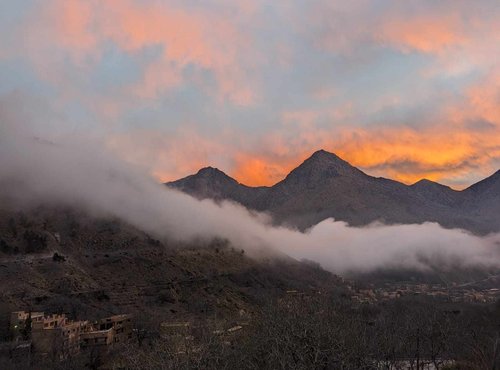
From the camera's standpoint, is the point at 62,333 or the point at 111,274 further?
the point at 111,274

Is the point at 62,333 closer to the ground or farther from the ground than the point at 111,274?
closer to the ground

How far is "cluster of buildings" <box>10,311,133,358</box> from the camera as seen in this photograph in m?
77.7

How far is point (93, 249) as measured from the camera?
5866 inches

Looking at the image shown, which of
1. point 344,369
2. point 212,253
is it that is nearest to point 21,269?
point 212,253

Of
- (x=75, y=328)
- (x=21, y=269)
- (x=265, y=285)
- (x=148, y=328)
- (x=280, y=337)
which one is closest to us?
(x=280, y=337)

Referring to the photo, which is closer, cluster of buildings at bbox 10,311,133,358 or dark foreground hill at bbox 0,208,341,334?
cluster of buildings at bbox 10,311,133,358

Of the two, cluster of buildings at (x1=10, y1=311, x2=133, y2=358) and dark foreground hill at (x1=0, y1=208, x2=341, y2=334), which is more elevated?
dark foreground hill at (x1=0, y1=208, x2=341, y2=334)

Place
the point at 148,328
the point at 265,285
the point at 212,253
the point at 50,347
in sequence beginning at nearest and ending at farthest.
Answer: the point at 50,347 → the point at 148,328 → the point at 265,285 → the point at 212,253

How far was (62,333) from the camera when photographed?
79.0m

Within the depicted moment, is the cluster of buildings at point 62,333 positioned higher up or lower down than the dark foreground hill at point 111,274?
lower down

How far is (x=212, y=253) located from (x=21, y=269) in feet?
274

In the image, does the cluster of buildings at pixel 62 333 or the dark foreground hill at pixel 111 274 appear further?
the dark foreground hill at pixel 111 274

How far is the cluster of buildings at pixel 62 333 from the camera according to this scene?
255 ft

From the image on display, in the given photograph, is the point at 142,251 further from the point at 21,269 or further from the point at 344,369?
the point at 344,369
